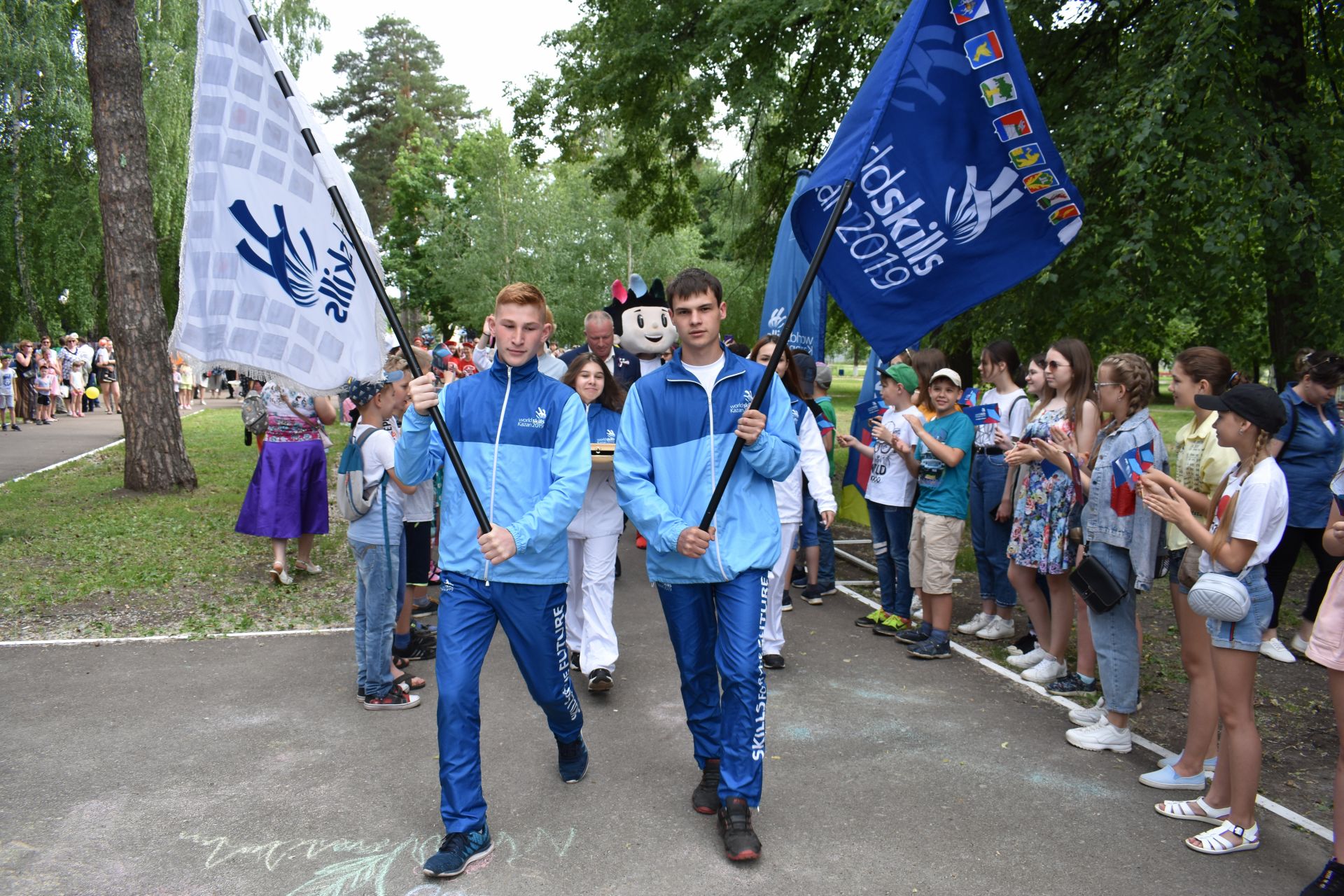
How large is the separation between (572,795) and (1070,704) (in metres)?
2.94

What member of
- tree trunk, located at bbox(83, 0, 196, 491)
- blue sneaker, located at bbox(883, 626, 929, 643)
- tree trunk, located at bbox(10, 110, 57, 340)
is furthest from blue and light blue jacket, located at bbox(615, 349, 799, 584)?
tree trunk, located at bbox(10, 110, 57, 340)

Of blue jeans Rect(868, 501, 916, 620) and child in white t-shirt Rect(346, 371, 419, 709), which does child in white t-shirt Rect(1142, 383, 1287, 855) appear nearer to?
blue jeans Rect(868, 501, 916, 620)

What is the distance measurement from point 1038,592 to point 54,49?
28.3m

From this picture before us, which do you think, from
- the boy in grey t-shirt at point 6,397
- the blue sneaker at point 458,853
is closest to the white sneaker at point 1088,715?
the blue sneaker at point 458,853

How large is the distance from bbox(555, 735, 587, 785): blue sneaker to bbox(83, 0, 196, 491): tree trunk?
9.36 m

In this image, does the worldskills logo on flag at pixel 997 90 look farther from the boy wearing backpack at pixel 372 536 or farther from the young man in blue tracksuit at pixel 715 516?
the boy wearing backpack at pixel 372 536

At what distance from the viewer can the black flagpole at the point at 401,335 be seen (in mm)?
3857

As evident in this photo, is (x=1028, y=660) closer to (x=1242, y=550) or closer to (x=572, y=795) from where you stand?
(x=1242, y=550)

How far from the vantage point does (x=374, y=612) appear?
17.6ft

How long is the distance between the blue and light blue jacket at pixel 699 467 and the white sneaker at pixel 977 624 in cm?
356

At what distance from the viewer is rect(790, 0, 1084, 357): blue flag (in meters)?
4.45

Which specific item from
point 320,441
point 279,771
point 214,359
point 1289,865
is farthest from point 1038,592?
point 320,441

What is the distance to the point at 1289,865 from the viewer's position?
383 centimetres

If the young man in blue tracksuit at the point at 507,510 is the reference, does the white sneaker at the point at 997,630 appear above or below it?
below
